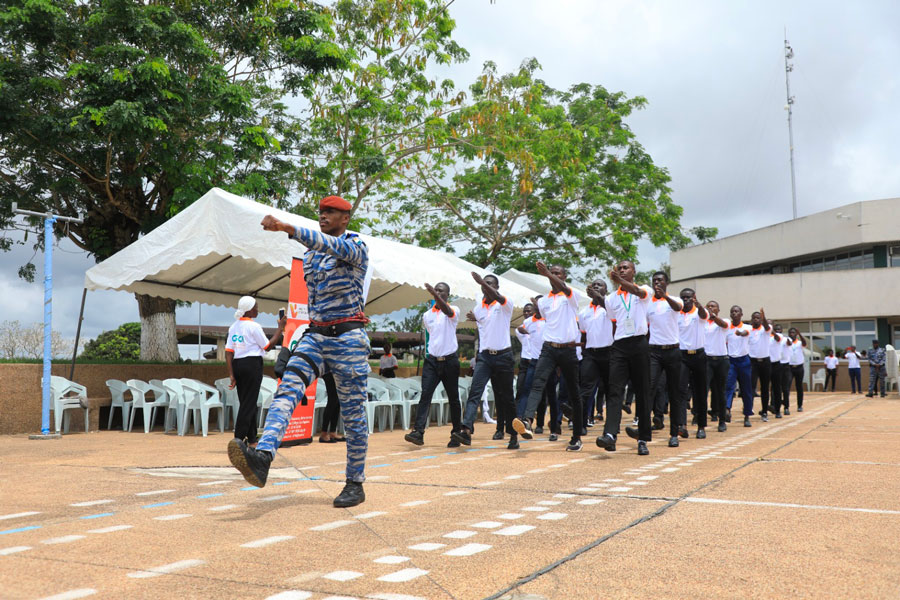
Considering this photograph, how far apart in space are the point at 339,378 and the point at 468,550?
1635mm

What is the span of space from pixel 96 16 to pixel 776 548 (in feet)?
45.8

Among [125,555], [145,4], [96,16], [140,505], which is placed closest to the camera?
[125,555]

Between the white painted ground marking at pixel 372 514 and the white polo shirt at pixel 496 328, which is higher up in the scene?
the white polo shirt at pixel 496 328

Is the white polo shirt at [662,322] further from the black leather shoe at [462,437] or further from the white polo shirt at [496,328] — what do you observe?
the black leather shoe at [462,437]

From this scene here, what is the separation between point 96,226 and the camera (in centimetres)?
1641

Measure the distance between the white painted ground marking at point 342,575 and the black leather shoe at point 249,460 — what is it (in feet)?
3.99

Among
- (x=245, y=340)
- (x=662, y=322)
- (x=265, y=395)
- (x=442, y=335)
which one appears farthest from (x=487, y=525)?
(x=265, y=395)

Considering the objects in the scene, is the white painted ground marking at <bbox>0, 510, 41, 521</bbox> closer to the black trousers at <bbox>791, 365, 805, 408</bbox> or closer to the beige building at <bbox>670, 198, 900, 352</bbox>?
the black trousers at <bbox>791, 365, 805, 408</bbox>

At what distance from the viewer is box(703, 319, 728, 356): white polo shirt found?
11.5 m

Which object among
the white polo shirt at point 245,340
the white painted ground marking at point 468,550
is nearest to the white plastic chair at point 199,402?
the white polo shirt at point 245,340

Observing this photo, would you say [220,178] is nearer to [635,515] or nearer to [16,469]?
[16,469]

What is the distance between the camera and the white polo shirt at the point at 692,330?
1038 cm

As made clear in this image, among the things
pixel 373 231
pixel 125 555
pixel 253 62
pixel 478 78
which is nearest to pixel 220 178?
pixel 253 62

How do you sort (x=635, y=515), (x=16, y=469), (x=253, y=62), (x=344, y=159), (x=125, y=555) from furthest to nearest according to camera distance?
(x=344, y=159), (x=253, y=62), (x=16, y=469), (x=635, y=515), (x=125, y=555)
